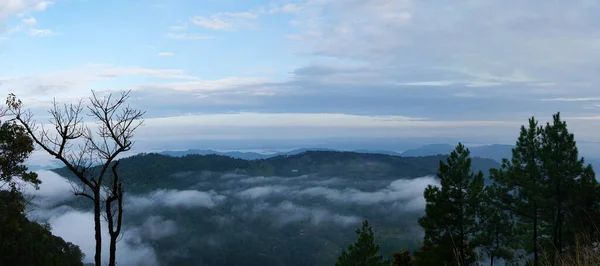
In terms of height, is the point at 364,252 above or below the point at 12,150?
below

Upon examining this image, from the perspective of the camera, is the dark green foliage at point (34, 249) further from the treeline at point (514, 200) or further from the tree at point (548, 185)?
the tree at point (548, 185)

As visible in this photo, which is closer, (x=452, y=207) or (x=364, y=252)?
(x=452, y=207)

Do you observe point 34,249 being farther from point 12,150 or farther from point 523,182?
point 523,182

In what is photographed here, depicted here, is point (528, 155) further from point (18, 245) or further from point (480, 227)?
point (18, 245)

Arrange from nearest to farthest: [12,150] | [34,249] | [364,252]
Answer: [12,150], [364,252], [34,249]

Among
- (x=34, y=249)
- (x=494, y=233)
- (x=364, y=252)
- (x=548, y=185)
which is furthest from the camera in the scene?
(x=34, y=249)

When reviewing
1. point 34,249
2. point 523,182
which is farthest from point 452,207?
point 34,249

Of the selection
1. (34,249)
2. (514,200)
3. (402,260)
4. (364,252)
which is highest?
(514,200)

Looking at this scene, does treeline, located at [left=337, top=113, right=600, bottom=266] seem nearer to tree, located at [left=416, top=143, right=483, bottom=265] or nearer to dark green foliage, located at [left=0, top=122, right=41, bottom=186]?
tree, located at [left=416, top=143, right=483, bottom=265]
